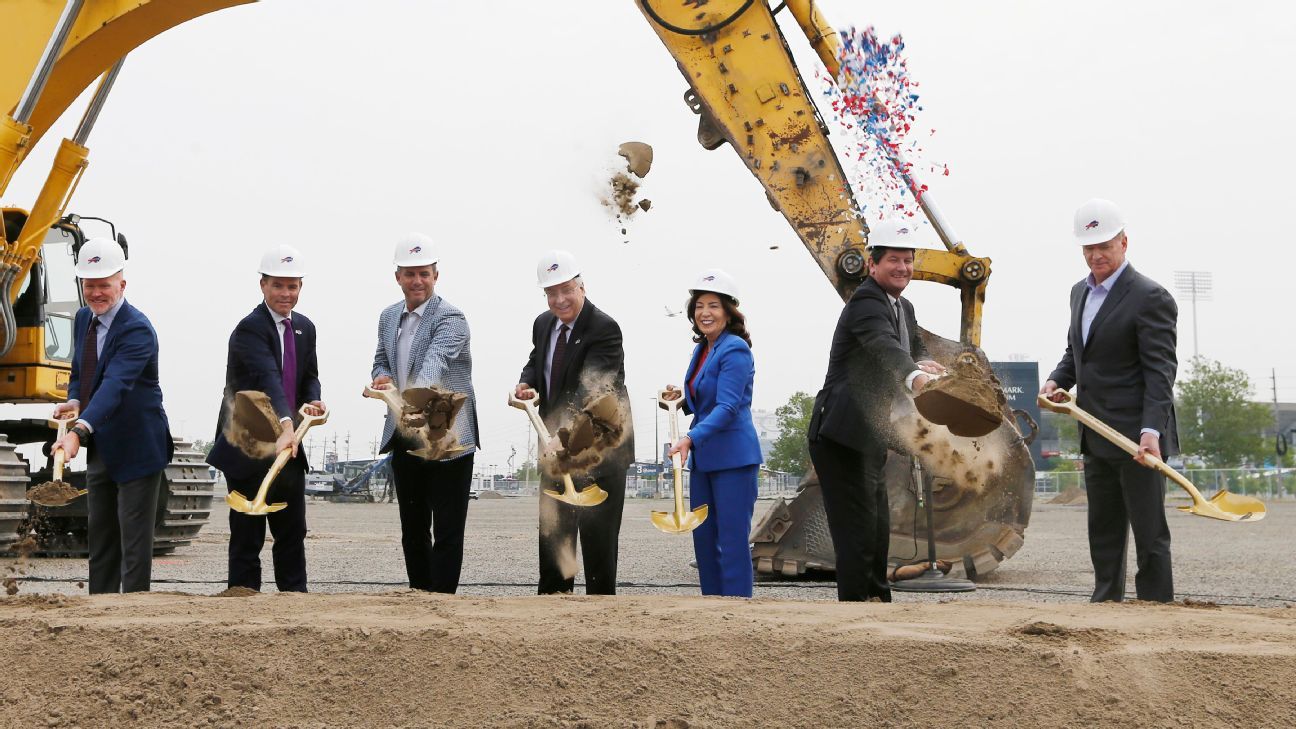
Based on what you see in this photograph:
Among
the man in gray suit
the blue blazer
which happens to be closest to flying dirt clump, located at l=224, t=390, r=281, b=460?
the man in gray suit

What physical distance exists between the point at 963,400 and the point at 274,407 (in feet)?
10.2

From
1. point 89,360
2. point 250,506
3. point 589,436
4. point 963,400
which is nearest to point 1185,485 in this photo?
point 963,400

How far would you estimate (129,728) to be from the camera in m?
3.49

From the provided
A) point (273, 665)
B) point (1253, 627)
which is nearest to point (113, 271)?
point (273, 665)

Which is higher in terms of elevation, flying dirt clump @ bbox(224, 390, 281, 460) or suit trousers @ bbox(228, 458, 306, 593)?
flying dirt clump @ bbox(224, 390, 281, 460)

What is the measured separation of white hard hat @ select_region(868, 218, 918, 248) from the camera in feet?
17.5

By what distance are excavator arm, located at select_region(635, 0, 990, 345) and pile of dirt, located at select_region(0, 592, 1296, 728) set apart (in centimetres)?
431

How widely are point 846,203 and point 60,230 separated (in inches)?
268

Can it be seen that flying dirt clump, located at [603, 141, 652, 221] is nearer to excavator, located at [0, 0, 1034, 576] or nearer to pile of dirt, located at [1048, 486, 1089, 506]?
excavator, located at [0, 0, 1034, 576]

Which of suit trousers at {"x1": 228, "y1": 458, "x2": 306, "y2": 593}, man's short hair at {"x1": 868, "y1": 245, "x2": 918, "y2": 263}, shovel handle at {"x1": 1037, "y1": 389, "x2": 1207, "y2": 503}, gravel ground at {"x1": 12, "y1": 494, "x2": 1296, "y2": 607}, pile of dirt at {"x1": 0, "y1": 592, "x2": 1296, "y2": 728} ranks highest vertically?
man's short hair at {"x1": 868, "y1": 245, "x2": 918, "y2": 263}

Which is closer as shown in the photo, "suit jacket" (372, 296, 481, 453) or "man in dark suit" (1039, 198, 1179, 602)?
"man in dark suit" (1039, 198, 1179, 602)

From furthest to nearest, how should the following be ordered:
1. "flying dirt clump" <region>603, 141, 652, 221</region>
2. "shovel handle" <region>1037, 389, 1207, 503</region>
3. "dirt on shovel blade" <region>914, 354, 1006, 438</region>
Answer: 1. "flying dirt clump" <region>603, 141, 652, 221</region>
2. "dirt on shovel blade" <region>914, 354, 1006, 438</region>
3. "shovel handle" <region>1037, 389, 1207, 503</region>

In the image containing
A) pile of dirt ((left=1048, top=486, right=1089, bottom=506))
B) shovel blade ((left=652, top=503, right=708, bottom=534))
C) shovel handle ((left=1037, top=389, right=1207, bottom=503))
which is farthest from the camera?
pile of dirt ((left=1048, top=486, right=1089, bottom=506))

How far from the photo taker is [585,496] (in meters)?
5.50
